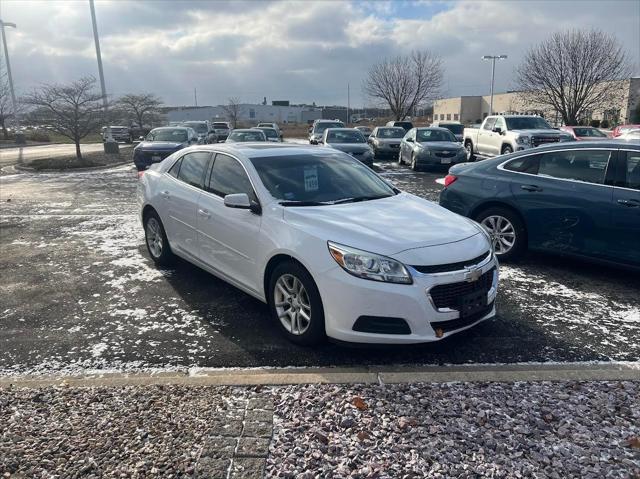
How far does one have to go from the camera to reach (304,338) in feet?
13.1

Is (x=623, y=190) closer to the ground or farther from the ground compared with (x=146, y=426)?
farther from the ground

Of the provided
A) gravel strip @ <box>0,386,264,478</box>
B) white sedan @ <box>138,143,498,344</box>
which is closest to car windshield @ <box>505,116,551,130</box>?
white sedan @ <box>138,143,498,344</box>

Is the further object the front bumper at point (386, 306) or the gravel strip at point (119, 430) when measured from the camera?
the front bumper at point (386, 306)

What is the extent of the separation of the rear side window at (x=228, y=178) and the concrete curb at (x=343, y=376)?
1671 millimetres

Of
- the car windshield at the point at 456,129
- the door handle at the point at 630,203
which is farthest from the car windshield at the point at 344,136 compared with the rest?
the door handle at the point at 630,203

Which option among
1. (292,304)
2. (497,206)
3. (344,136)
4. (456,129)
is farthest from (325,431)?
(456,129)

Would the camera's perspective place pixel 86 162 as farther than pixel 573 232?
Yes

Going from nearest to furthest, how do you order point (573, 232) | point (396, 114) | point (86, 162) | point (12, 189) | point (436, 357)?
point (436, 357), point (573, 232), point (12, 189), point (86, 162), point (396, 114)

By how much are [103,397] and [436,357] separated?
242cm

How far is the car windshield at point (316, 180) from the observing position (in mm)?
4641

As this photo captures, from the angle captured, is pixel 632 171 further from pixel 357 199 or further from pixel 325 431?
pixel 325 431

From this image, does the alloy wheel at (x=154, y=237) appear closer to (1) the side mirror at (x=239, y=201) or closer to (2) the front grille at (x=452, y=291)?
(1) the side mirror at (x=239, y=201)

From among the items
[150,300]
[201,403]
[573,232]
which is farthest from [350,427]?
[573,232]

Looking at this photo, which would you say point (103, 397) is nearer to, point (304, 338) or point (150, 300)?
point (304, 338)
